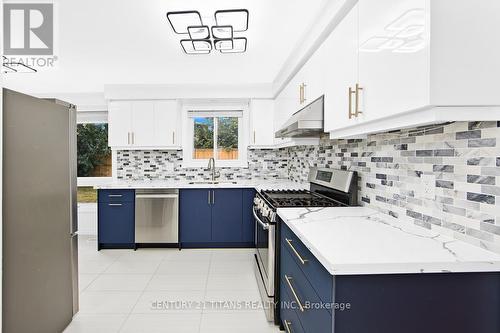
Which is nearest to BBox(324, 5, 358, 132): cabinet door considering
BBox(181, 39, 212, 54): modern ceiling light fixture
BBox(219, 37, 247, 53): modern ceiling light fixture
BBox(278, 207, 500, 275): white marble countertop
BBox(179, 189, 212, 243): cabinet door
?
BBox(278, 207, 500, 275): white marble countertop

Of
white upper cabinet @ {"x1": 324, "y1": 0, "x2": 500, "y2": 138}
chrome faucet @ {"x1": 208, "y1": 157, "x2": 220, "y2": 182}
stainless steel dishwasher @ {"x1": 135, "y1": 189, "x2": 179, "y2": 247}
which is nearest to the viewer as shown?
white upper cabinet @ {"x1": 324, "y1": 0, "x2": 500, "y2": 138}

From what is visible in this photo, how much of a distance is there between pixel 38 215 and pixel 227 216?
2.42 meters

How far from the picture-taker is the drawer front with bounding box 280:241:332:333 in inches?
46.4

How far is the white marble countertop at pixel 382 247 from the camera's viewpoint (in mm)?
1036

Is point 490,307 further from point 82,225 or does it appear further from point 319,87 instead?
point 82,225

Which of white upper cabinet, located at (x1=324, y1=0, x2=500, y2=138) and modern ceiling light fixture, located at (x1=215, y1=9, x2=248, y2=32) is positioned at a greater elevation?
modern ceiling light fixture, located at (x1=215, y1=9, x2=248, y2=32)

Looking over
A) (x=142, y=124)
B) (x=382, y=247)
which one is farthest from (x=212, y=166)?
(x=382, y=247)

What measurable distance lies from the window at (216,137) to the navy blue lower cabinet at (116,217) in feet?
3.72

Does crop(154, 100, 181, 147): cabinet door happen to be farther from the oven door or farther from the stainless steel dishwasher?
the oven door

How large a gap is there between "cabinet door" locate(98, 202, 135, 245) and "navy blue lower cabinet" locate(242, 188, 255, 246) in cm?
146

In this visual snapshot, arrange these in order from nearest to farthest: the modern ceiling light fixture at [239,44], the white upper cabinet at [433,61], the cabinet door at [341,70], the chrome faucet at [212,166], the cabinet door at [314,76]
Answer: the white upper cabinet at [433,61] → the cabinet door at [341,70] → the cabinet door at [314,76] → the modern ceiling light fixture at [239,44] → the chrome faucet at [212,166]

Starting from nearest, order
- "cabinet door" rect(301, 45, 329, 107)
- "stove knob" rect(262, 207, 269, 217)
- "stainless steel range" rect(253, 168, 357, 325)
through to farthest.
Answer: "cabinet door" rect(301, 45, 329, 107) < "stainless steel range" rect(253, 168, 357, 325) < "stove knob" rect(262, 207, 269, 217)

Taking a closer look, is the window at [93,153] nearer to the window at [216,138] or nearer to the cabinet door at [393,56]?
the window at [216,138]

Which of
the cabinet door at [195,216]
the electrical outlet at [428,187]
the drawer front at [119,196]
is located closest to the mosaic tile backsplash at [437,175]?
the electrical outlet at [428,187]
